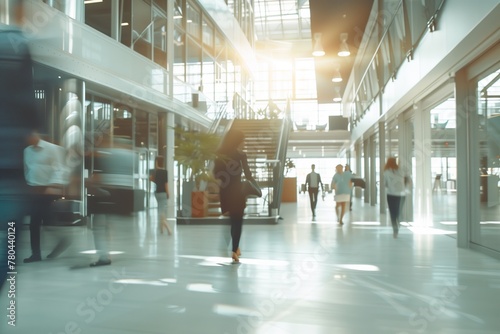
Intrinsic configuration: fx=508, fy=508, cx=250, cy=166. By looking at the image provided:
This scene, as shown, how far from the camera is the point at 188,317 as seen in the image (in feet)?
13.0

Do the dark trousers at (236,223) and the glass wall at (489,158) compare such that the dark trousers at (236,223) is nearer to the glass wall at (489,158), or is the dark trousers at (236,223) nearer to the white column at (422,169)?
the glass wall at (489,158)

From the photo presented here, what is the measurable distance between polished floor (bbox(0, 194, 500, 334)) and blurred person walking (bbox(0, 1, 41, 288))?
0.21m

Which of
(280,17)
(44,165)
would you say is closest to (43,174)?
(44,165)

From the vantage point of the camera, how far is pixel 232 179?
21.8 feet

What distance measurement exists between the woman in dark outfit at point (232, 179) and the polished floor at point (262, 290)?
582mm

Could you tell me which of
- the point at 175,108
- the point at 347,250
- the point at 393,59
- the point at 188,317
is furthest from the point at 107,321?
the point at 175,108

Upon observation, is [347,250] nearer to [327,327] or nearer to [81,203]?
[327,327]

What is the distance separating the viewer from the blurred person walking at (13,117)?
196 centimetres

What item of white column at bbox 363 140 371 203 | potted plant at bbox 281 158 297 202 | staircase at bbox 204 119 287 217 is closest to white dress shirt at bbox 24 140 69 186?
staircase at bbox 204 119 287 217

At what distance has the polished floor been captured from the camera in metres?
3.77

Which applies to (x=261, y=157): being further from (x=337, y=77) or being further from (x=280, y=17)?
(x=280, y=17)

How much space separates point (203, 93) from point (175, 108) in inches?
178

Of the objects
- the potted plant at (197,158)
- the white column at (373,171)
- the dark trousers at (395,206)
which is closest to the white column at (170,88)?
the potted plant at (197,158)

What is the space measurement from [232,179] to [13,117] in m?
4.72
